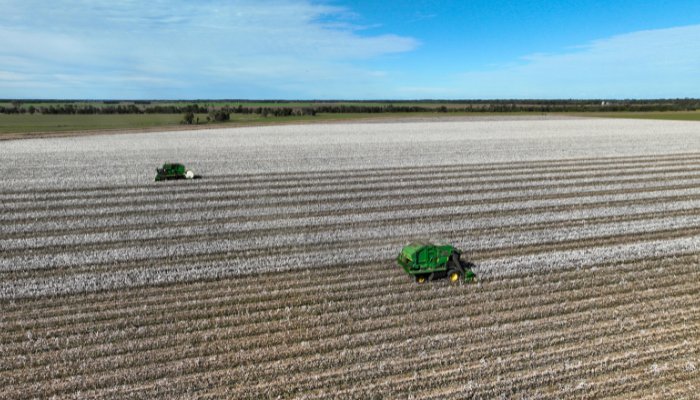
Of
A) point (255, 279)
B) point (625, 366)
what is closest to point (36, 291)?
point (255, 279)

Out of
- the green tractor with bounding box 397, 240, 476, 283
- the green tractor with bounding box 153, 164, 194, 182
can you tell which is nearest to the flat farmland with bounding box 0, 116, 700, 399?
the green tractor with bounding box 397, 240, 476, 283

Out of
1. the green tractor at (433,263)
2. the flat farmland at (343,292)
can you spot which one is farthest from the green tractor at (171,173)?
the green tractor at (433,263)

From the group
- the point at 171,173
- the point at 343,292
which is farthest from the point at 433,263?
the point at 171,173

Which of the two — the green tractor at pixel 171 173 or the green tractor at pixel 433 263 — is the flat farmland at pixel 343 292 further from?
the green tractor at pixel 171 173

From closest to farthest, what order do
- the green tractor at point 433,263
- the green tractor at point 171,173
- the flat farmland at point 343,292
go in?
the flat farmland at point 343,292, the green tractor at point 433,263, the green tractor at point 171,173

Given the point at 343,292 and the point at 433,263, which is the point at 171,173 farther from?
the point at 433,263

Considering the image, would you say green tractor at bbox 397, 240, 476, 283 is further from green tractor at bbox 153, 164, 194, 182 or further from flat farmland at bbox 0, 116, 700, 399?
green tractor at bbox 153, 164, 194, 182
